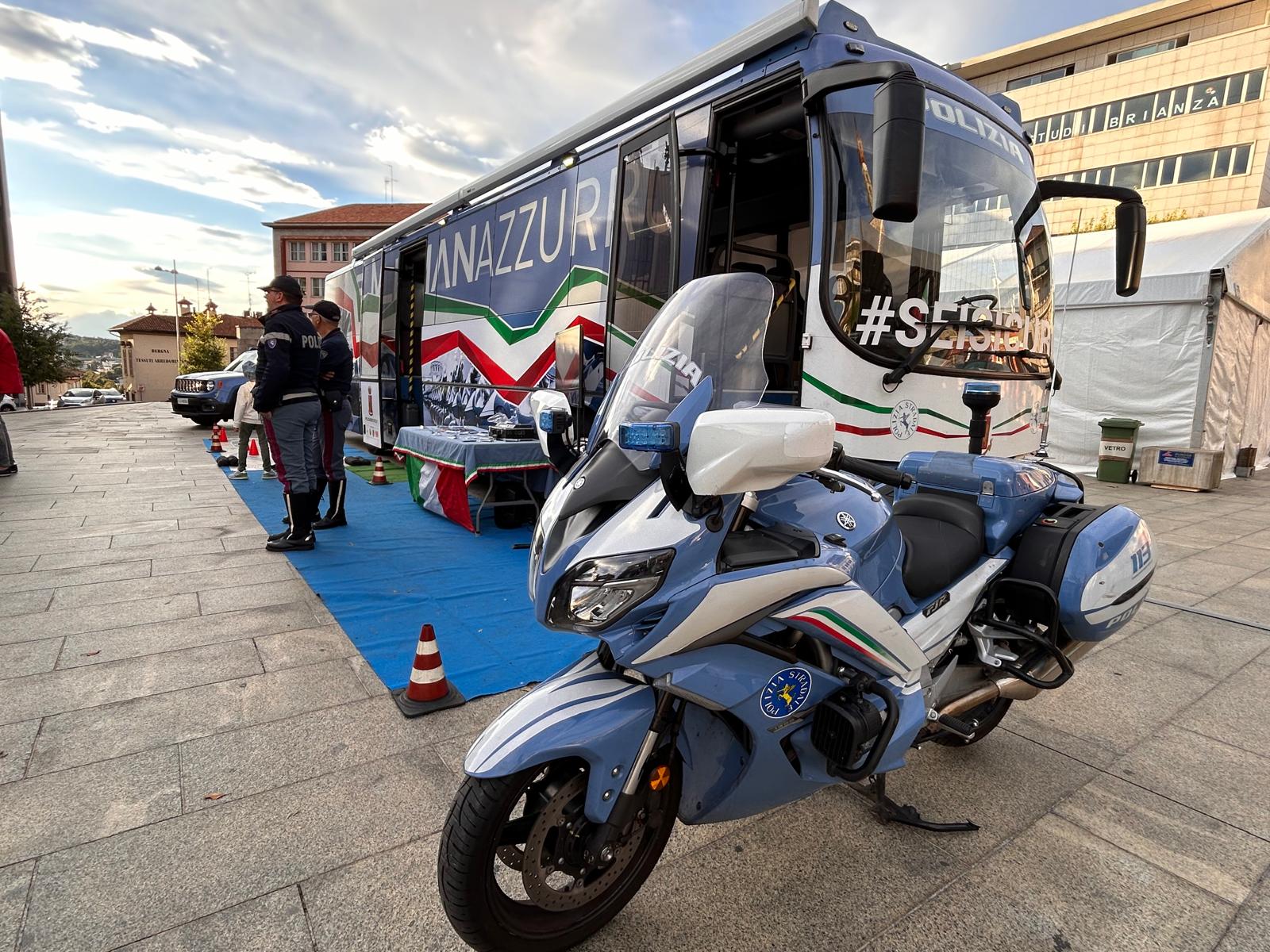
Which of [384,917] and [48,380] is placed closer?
[384,917]

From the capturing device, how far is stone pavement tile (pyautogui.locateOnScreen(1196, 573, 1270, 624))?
178 inches

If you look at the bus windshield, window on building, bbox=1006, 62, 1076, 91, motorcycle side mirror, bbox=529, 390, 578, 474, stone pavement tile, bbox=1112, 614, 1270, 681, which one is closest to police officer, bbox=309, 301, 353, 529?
the bus windshield

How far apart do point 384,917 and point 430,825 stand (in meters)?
0.38

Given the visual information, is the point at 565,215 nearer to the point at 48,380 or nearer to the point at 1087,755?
the point at 1087,755

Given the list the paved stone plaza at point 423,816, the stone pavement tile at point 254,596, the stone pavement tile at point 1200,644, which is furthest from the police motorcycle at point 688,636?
the stone pavement tile at point 254,596

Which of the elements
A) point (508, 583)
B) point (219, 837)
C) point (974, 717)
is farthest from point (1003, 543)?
point (508, 583)

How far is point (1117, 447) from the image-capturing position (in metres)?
10.4

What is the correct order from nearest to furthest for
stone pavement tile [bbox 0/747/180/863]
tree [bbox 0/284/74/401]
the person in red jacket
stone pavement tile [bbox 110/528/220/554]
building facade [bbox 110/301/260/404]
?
stone pavement tile [bbox 0/747/180/863]
stone pavement tile [bbox 110/528/220/554]
the person in red jacket
tree [bbox 0/284/74/401]
building facade [bbox 110/301/260/404]

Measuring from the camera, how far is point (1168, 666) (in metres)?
3.69

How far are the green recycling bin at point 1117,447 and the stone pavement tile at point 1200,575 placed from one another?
5.06 metres

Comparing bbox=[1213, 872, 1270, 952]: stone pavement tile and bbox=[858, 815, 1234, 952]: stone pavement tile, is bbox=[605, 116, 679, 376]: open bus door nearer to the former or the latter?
bbox=[858, 815, 1234, 952]: stone pavement tile

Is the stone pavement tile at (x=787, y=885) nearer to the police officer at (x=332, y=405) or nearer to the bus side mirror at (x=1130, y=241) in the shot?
the bus side mirror at (x=1130, y=241)

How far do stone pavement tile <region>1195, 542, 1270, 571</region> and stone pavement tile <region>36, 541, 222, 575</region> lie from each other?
27.9 ft

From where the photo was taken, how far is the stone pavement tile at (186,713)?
8.58 feet
